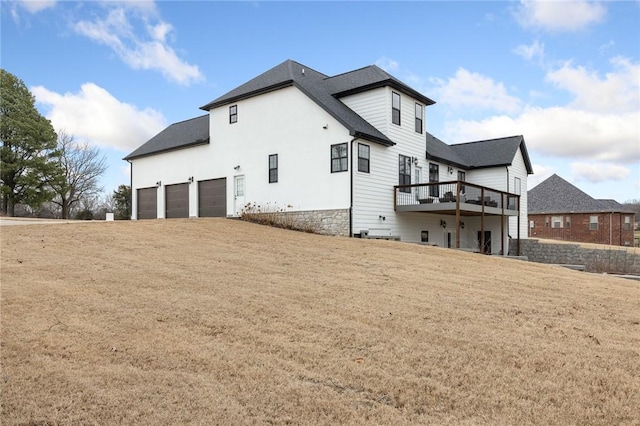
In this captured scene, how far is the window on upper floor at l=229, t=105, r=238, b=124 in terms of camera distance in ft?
68.0

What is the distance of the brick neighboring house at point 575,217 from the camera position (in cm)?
3669

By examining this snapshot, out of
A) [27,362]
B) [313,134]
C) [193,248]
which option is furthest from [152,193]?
[27,362]

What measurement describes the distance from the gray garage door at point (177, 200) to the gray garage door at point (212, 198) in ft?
3.50

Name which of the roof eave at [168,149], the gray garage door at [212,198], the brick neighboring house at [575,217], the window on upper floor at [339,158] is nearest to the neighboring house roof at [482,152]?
the window on upper floor at [339,158]

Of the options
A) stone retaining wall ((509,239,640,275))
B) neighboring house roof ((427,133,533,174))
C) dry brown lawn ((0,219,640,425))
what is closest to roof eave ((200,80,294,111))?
neighboring house roof ((427,133,533,174))

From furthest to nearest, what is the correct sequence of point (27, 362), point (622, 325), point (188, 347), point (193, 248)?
point (193, 248) < point (622, 325) < point (188, 347) < point (27, 362)

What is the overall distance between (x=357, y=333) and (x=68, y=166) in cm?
4179

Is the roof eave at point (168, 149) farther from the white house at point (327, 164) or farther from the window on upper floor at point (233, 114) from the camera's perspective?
the window on upper floor at point (233, 114)

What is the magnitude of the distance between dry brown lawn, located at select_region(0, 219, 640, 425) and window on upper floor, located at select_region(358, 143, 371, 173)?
879cm

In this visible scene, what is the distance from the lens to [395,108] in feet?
61.4

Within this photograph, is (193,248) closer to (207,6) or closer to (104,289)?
(104,289)

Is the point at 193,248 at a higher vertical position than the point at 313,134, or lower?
lower

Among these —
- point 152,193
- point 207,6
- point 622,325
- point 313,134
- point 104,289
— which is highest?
point 207,6

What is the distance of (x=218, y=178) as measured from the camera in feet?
69.9
